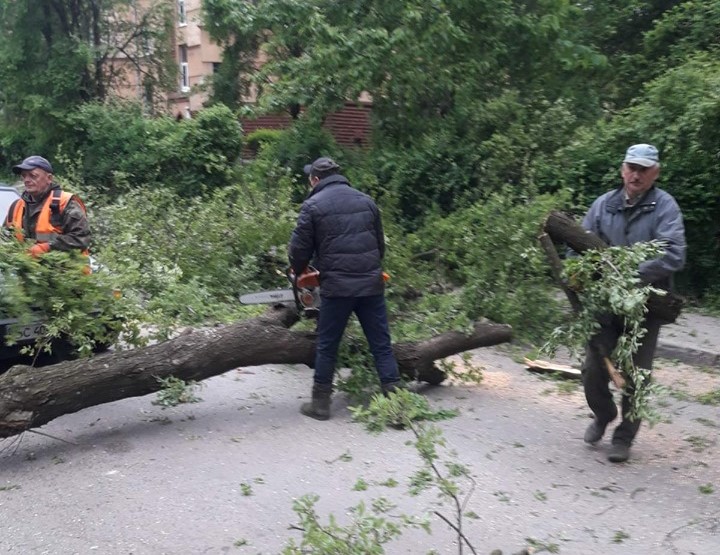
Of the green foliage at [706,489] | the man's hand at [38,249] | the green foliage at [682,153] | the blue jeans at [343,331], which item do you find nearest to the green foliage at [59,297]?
the man's hand at [38,249]

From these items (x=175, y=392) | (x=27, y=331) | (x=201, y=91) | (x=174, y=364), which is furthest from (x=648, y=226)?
(x=201, y=91)

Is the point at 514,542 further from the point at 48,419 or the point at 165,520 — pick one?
the point at 48,419

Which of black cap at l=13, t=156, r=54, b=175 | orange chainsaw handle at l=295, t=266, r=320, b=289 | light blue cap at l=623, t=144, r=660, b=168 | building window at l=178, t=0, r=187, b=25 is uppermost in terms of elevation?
building window at l=178, t=0, r=187, b=25

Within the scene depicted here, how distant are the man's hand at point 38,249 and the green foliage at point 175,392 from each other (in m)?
1.19

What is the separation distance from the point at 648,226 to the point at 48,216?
4518 millimetres

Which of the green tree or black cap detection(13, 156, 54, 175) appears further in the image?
the green tree

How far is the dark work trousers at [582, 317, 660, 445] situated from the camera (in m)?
5.41

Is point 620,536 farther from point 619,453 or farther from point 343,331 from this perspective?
point 343,331

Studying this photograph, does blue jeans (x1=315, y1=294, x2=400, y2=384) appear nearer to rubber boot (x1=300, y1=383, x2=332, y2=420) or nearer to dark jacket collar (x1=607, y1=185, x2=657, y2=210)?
rubber boot (x1=300, y1=383, x2=332, y2=420)

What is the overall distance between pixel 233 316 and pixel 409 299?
1.77 meters

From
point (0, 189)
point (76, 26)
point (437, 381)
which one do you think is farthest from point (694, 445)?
point (76, 26)

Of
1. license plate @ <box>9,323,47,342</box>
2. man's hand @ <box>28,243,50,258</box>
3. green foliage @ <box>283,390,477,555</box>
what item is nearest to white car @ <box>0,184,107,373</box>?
license plate @ <box>9,323,47,342</box>

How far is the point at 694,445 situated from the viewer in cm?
588

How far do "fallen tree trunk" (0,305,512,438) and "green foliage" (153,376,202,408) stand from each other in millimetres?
43
